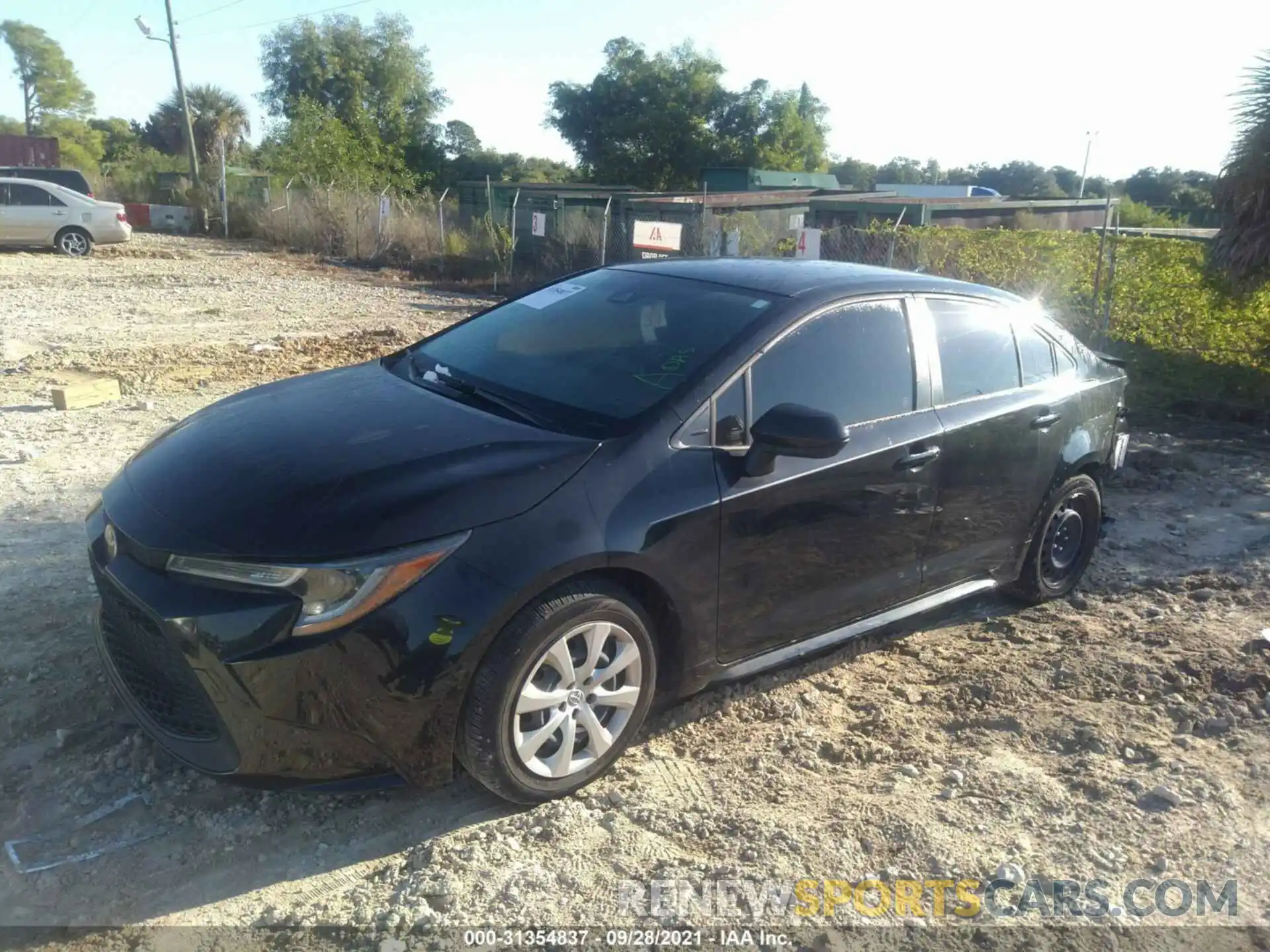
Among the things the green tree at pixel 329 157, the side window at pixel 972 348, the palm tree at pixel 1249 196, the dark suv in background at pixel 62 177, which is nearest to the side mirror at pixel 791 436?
the side window at pixel 972 348

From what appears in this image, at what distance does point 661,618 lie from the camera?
3.40m

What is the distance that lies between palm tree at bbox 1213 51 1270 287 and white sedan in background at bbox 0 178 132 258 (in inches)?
800

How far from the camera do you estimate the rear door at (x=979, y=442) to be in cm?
427

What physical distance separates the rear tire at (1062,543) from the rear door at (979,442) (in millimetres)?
239

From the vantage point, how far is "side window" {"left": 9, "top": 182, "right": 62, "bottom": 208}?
20.1m

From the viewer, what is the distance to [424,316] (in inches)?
580

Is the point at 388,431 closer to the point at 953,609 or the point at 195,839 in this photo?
the point at 195,839

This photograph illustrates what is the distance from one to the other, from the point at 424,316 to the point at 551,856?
12480mm

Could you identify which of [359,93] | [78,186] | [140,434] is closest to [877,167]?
[359,93]

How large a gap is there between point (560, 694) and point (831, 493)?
4.25 feet

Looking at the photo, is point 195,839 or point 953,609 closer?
point 195,839

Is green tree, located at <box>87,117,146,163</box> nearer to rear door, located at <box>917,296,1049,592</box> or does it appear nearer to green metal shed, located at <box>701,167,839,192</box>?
green metal shed, located at <box>701,167,839,192</box>

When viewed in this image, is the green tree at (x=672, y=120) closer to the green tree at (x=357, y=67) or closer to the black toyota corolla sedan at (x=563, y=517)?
the green tree at (x=357, y=67)

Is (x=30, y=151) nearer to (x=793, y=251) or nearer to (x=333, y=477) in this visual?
(x=793, y=251)
